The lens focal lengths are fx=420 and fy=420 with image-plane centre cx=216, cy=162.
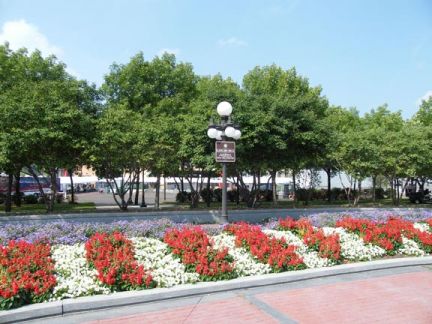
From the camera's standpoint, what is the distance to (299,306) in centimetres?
635

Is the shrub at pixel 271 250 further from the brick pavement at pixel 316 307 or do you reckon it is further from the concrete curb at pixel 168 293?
the brick pavement at pixel 316 307

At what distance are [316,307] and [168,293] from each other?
7.49ft

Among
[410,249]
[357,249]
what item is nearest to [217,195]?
[410,249]

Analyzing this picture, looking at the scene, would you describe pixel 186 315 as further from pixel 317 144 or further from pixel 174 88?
pixel 174 88

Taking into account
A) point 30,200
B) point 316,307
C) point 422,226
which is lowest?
point 316,307

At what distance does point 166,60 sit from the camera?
27.2m

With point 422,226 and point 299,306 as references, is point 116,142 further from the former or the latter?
point 299,306

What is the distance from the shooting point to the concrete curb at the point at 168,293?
5758 millimetres

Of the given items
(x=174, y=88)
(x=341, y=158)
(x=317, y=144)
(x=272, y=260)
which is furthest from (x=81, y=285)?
(x=174, y=88)

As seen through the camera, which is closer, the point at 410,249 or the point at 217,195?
the point at 410,249

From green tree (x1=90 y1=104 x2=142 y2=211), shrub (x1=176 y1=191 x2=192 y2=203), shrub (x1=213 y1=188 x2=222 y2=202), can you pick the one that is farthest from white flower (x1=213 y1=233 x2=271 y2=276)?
shrub (x1=213 y1=188 x2=222 y2=202)

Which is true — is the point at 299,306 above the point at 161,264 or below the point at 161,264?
below

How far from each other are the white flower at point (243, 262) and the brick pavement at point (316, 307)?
0.66 metres

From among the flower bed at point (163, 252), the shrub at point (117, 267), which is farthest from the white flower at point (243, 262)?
the shrub at point (117, 267)
